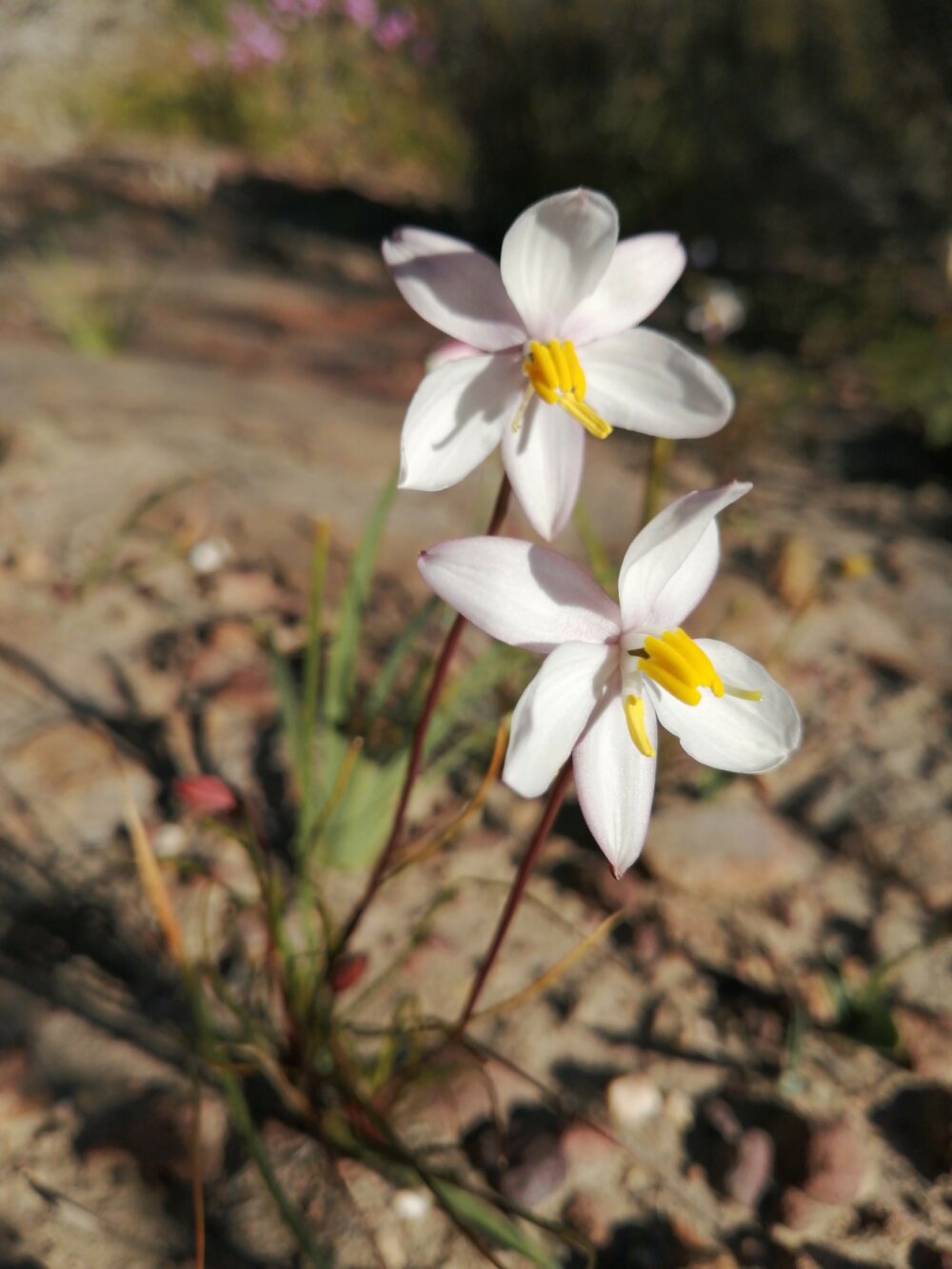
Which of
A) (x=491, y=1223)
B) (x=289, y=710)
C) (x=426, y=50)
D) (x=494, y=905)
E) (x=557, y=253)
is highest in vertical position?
(x=557, y=253)

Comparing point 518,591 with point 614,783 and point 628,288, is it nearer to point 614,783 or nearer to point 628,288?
point 614,783

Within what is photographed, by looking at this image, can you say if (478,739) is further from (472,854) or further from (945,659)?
(945,659)

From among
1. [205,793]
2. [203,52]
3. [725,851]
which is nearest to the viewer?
[205,793]

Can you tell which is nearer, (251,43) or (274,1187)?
(274,1187)

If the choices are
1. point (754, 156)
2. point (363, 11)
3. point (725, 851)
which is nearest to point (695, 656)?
point (725, 851)

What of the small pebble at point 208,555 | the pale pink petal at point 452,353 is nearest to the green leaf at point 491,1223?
the pale pink petal at point 452,353

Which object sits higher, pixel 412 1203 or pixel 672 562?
pixel 672 562
